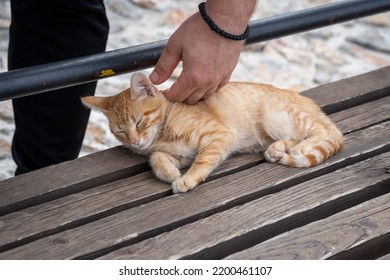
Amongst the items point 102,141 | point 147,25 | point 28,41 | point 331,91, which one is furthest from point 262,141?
point 147,25

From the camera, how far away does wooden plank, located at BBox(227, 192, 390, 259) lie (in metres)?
1.87

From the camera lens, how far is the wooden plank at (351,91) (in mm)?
2742

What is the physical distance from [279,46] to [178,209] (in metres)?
2.92

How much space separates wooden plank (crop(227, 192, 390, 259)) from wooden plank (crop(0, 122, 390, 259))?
232mm

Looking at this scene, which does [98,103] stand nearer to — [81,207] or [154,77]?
[154,77]

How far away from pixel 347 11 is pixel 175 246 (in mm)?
1406

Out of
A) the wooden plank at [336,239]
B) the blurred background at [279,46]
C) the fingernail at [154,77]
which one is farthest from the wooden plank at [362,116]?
the blurred background at [279,46]

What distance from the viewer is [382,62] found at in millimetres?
4793

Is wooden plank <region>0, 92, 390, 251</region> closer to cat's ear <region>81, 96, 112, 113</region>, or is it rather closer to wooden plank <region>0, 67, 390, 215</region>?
wooden plank <region>0, 67, 390, 215</region>

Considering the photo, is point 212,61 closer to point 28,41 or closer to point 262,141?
point 262,141

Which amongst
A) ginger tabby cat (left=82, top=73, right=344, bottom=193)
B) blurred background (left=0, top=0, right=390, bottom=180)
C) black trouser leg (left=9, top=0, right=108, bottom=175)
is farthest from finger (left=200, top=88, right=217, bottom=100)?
blurred background (left=0, top=0, right=390, bottom=180)

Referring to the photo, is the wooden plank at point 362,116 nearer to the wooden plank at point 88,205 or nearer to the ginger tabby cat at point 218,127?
the ginger tabby cat at point 218,127

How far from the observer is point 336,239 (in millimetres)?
1917

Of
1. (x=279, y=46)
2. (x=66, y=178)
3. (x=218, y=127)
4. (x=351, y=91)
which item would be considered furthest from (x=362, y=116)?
(x=279, y=46)
